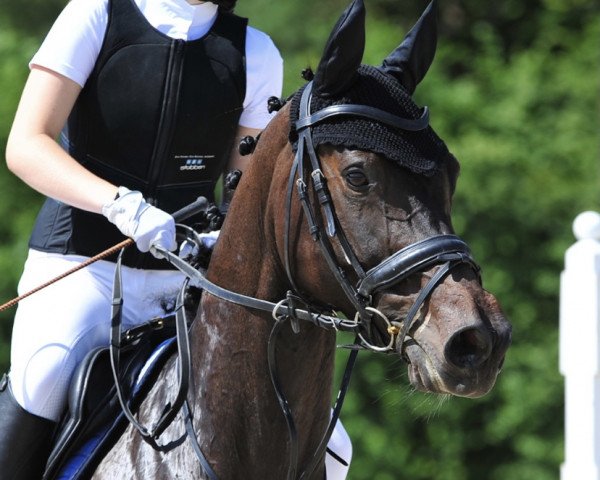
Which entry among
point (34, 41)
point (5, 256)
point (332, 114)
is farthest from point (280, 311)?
point (34, 41)

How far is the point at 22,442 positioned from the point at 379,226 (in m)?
1.33

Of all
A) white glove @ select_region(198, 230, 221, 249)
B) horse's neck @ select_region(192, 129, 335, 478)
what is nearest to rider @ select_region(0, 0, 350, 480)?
white glove @ select_region(198, 230, 221, 249)

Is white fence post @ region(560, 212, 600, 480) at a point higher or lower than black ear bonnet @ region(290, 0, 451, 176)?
lower

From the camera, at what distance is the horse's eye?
10.3 feet

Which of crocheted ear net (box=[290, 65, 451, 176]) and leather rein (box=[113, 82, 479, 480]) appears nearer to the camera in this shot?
leather rein (box=[113, 82, 479, 480])

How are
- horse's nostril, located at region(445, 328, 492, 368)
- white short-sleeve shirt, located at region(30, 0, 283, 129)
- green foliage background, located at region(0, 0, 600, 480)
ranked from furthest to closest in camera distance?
green foliage background, located at region(0, 0, 600, 480) < white short-sleeve shirt, located at region(30, 0, 283, 129) < horse's nostril, located at region(445, 328, 492, 368)

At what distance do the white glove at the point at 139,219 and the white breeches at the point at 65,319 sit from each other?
1.13 ft

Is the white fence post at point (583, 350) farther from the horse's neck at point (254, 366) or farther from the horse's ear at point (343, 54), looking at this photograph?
the horse's ear at point (343, 54)

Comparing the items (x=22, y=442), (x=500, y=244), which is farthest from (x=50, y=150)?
→ (x=500, y=244)

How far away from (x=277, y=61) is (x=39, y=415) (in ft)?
4.70

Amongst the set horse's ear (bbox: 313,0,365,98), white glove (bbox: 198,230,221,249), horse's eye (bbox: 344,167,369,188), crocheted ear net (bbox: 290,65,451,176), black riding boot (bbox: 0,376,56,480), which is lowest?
black riding boot (bbox: 0,376,56,480)

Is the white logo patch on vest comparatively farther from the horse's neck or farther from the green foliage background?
the green foliage background

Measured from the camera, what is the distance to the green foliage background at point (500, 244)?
27.0 ft

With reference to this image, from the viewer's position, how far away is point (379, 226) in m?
3.09
